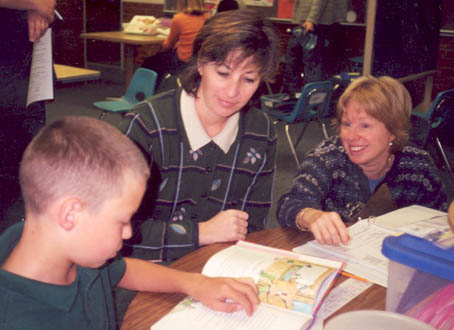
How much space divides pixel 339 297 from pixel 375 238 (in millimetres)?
313

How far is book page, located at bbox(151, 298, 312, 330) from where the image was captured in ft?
2.85

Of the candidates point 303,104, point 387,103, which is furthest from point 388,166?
point 303,104

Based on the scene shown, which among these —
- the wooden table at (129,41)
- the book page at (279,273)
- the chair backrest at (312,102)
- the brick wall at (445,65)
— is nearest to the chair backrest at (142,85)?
the chair backrest at (312,102)

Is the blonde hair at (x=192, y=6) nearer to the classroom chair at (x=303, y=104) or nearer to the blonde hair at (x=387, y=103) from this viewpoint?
the classroom chair at (x=303, y=104)

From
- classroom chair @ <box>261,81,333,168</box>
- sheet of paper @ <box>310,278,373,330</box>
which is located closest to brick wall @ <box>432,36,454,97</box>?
classroom chair @ <box>261,81,333,168</box>

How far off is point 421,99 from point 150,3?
14.6 ft

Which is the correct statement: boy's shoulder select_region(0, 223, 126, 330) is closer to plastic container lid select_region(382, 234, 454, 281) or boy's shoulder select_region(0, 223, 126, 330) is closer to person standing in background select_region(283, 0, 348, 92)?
plastic container lid select_region(382, 234, 454, 281)

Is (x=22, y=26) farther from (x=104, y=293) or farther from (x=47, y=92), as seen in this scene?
(x=104, y=293)

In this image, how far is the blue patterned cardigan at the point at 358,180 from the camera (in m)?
1.66

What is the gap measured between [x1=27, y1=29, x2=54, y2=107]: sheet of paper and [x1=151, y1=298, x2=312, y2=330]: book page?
39.4 inches

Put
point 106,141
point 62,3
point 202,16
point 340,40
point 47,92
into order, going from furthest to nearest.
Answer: point 62,3 → point 340,40 → point 202,16 → point 47,92 → point 106,141

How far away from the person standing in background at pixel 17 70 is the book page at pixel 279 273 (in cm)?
89

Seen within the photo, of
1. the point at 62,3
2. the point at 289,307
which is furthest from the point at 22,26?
the point at 62,3

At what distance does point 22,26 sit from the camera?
152 cm
